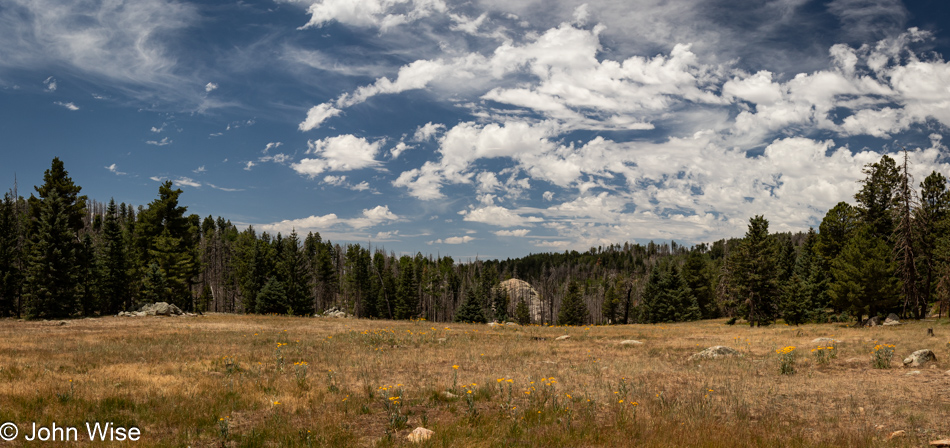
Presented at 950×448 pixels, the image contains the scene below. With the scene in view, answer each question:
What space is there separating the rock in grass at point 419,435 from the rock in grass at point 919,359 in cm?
1743

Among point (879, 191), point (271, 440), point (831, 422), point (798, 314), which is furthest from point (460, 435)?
point (879, 191)

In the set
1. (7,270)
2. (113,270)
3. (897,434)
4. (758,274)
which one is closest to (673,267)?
(758,274)

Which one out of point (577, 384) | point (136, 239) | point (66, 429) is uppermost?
point (136, 239)

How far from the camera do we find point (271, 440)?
8852mm

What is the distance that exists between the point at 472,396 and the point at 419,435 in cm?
268

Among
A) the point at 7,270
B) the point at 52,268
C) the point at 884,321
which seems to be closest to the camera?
the point at 884,321

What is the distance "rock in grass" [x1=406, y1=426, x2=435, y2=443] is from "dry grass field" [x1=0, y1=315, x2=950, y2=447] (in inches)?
7.3

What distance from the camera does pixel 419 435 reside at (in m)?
8.75

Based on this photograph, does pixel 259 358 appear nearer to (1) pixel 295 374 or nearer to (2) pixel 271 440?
(1) pixel 295 374

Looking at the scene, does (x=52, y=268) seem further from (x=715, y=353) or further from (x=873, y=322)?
(x=873, y=322)

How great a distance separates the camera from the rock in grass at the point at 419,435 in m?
8.62

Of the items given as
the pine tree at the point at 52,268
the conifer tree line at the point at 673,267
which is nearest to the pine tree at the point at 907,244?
the conifer tree line at the point at 673,267

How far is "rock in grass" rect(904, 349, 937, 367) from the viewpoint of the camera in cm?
1561

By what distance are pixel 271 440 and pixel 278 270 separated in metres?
61.5
